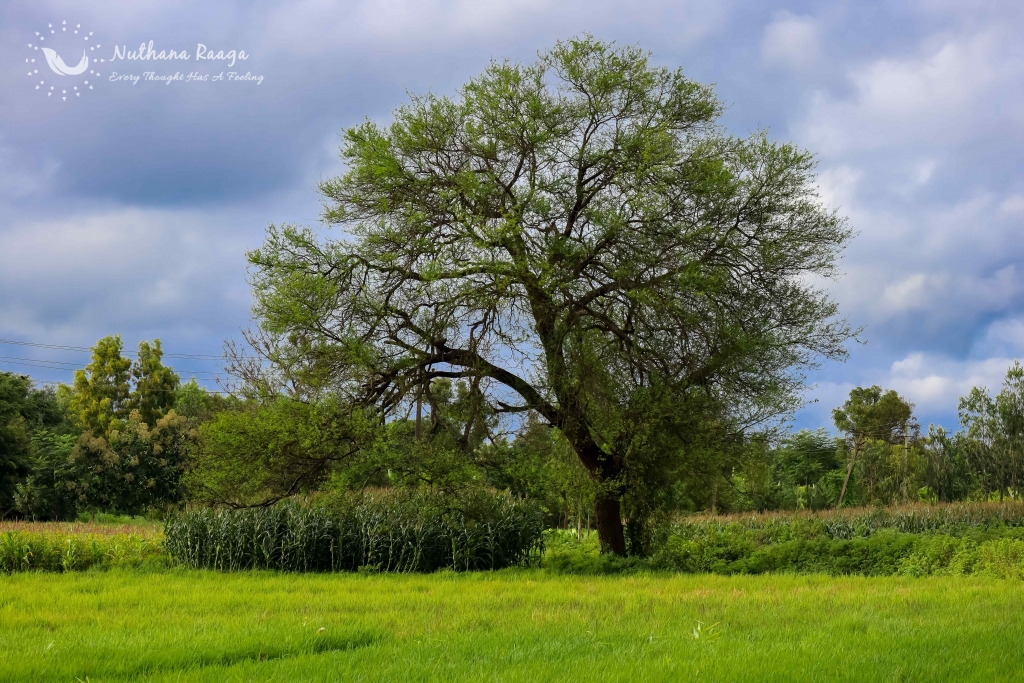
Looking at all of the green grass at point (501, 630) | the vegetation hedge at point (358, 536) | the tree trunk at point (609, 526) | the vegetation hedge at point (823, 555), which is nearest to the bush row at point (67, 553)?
the vegetation hedge at point (358, 536)

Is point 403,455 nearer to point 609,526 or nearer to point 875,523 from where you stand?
point 609,526

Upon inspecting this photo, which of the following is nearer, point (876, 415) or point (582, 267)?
point (582, 267)

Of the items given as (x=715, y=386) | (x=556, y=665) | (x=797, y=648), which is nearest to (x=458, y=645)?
(x=556, y=665)

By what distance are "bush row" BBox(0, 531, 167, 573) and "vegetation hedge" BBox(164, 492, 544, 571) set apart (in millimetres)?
669

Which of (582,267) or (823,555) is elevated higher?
(582,267)

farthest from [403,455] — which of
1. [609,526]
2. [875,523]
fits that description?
[875,523]

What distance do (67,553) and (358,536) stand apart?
5.68 meters

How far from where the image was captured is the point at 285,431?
51.5 ft

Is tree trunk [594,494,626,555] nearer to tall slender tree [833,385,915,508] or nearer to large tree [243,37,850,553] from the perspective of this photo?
large tree [243,37,850,553]

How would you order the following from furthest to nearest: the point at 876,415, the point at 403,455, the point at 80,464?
1. the point at 876,415
2. the point at 80,464
3. the point at 403,455

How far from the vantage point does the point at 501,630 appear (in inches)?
341

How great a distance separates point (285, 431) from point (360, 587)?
13.7ft

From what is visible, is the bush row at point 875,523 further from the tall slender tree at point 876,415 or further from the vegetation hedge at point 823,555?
the tall slender tree at point 876,415

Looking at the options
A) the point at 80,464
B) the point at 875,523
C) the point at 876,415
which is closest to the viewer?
the point at 875,523
